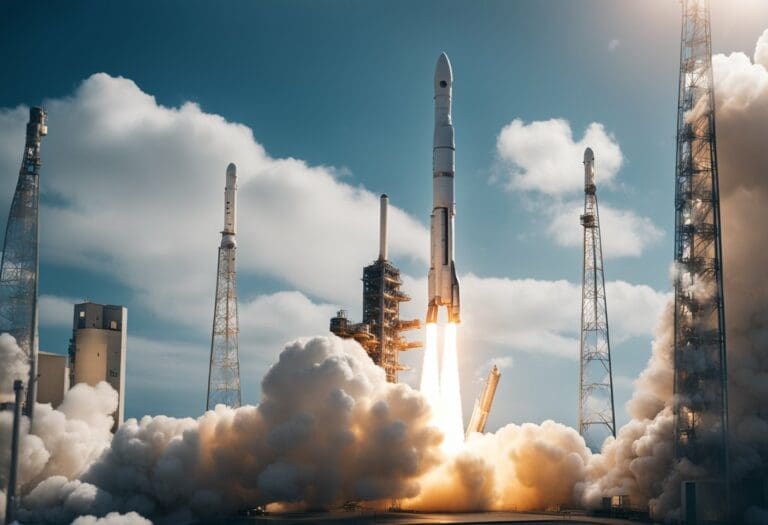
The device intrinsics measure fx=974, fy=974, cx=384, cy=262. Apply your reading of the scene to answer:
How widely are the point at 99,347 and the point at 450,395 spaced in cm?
2670

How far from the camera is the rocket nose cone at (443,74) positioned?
59.3 metres

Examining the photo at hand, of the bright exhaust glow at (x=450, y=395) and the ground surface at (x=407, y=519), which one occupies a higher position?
the bright exhaust glow at (x=450, y=395)

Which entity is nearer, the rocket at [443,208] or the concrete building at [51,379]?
the rocket at [443,208]

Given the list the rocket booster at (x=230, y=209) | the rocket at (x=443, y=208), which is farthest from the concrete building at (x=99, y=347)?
the rocket at (x=443, y=208)

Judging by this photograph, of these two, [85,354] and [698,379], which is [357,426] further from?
[85,354]

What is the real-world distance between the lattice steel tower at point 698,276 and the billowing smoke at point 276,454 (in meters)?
13.7

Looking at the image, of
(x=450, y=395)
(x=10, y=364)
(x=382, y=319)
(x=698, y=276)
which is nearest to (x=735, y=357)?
(x=698, y=276)

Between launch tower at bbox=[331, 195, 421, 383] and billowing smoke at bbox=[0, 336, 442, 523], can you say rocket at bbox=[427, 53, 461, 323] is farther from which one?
launch tower at bbox=[331, 195, 421, 383]

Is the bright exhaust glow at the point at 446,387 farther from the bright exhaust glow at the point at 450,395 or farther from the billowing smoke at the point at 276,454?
the billowing smoke at the point at 276,454

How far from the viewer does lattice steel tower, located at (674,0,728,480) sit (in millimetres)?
50781

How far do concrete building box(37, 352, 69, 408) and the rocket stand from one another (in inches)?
1040

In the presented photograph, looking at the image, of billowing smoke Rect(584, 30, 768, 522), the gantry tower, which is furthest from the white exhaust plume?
the gantry tower

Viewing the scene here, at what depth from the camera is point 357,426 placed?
2067 inches

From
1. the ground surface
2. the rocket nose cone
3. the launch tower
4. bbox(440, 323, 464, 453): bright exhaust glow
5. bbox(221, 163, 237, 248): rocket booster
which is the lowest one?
the ground surface
